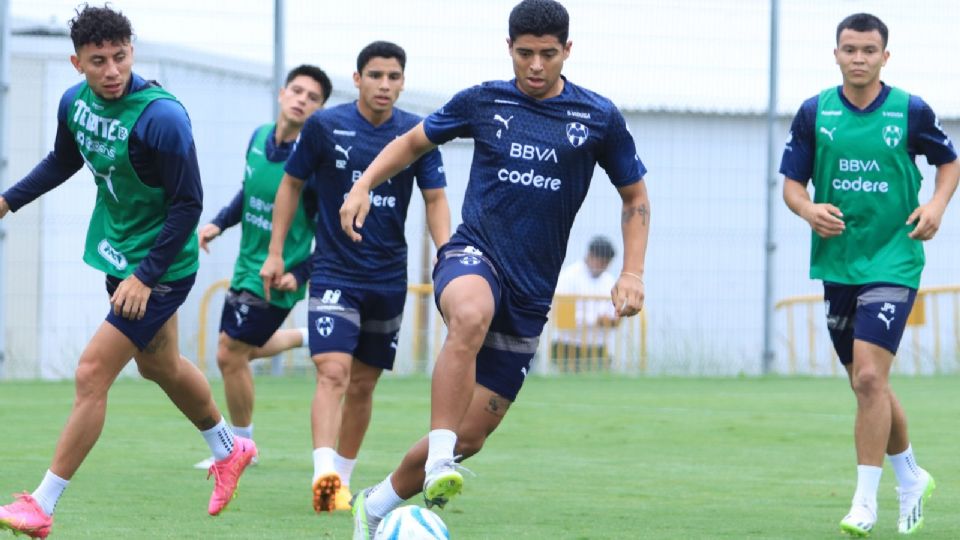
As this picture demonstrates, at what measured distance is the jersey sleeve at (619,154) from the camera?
262 inches

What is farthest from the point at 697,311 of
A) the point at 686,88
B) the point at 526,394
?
the point at 526,394

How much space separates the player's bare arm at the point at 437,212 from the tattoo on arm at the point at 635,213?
162 cm

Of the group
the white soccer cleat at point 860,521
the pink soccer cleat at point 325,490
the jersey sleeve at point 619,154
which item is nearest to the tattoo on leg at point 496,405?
the jersey sleeve at point 619,154

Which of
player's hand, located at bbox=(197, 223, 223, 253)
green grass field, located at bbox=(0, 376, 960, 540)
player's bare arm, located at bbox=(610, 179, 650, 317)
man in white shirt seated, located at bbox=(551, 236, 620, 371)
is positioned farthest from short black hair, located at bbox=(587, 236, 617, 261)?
player's bare arm, located at bbox=(610, 179, 650, 317)

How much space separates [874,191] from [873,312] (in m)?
0.53

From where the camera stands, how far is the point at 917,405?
1417 centimetres

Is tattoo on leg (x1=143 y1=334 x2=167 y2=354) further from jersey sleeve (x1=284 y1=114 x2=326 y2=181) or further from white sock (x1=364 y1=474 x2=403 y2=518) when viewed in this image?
jersey sleeve (x1=284 y1=114 x2=326 y2=181)

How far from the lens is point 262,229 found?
1030 cm

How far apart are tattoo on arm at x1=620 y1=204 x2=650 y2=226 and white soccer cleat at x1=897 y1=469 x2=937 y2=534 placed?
1812mm

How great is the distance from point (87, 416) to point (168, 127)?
1.18 meters

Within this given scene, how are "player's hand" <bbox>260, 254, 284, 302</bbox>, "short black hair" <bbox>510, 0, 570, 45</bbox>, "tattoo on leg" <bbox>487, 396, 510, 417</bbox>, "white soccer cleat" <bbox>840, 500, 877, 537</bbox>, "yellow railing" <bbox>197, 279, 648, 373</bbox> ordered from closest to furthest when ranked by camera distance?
1. "short black hair" <bbox>510, 0, 570, 45</bbox>
2. "tattoo on leg" <bbox>487, 396, 510, 417</bbox>
3. "white soccer cleat" <bbox>840, 500, 877, 537</bbox>
4. "player's hand" <bbox>260, 254, 284, 302</bbox>
5. "yellow railing" <bbox>197, 279, 648, 373</bbox>

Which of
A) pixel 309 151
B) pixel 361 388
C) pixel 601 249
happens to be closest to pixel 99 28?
pixel 309 151

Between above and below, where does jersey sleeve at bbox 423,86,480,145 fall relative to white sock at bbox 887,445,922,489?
above

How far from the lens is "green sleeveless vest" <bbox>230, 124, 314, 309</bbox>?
10000 mm
